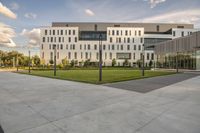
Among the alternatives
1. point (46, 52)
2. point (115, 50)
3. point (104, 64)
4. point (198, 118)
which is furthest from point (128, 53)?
point (198, 118)

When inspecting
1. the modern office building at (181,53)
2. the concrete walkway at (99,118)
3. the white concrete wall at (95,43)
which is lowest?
the concrete walkway at (99,118)

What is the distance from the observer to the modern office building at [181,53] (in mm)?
39062

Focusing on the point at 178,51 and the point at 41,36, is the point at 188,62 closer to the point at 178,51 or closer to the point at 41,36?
the point at 178,51

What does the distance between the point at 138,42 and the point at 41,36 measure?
50.5 metres

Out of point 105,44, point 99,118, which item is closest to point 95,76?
point 99,118

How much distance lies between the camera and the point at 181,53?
4462cm

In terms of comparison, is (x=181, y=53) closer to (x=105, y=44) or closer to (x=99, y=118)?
(x=105, y=44)

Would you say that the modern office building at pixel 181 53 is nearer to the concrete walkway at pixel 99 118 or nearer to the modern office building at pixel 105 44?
the modern office building at pixel 105 44

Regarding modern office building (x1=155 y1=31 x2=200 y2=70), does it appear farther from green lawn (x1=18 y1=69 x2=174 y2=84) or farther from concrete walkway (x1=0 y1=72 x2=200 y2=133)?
concrete walkway (x1=0 y1=72 x2=200 y2=133)

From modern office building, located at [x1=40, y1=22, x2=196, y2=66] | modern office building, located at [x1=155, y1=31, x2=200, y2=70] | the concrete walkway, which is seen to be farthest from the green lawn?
modern office building, located at [x1=40, y1=22, x2=196, y2=66]

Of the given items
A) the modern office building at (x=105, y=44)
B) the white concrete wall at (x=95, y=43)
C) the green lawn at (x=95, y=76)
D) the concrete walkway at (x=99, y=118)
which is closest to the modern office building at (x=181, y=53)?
the green lawn at (x=95, y=76)

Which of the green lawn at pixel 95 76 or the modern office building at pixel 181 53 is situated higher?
the modern office building at pixel 181 53

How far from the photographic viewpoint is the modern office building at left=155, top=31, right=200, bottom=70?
128 feet

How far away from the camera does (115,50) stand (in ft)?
261
